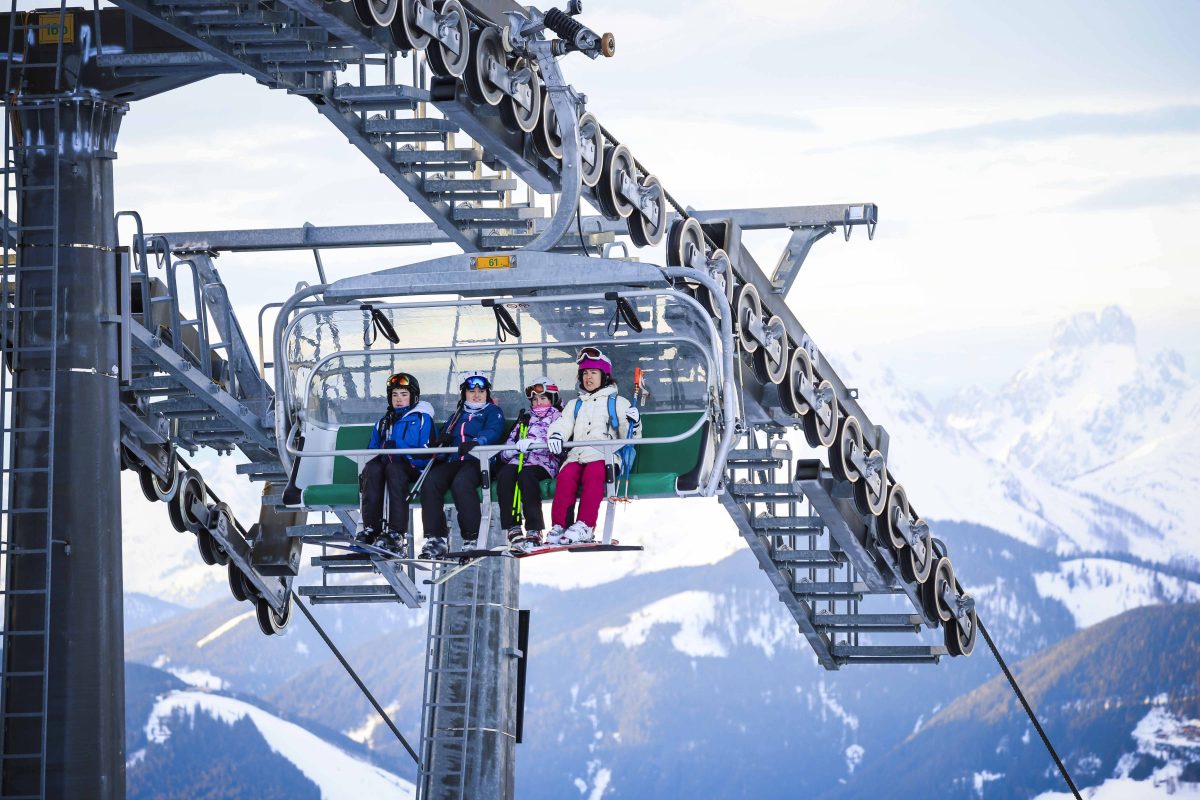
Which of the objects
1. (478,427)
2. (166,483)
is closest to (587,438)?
(478,427)

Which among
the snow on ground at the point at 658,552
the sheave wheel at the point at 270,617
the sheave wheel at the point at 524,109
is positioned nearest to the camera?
the sheave wheel at the point at 524,109

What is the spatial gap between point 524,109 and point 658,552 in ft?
352

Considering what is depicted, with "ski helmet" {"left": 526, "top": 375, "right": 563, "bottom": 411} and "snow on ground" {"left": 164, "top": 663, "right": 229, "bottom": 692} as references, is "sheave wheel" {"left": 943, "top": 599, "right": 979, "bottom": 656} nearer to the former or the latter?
"ski helmet" {"left": 526, "top": 375, "right": 563, "bottom": 411}

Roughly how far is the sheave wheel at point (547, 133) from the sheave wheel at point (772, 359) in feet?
8.03

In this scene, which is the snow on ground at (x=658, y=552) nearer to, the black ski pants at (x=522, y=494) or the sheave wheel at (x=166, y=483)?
the sheave wheel at (x=166, y=483)

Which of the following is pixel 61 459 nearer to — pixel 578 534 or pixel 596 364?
pixel 596 364

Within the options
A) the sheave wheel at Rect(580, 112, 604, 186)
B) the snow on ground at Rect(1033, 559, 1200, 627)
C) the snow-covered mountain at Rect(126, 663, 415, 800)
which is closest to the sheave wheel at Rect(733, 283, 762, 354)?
the sheave wheel at Rect(580, 112, 604, 186)

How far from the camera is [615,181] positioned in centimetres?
1561

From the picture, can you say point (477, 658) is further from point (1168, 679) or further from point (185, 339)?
point (1168, 679)

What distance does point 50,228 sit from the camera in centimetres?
1600

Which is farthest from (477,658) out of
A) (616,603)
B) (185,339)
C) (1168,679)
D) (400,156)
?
(616,603)

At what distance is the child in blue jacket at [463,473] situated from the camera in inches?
528

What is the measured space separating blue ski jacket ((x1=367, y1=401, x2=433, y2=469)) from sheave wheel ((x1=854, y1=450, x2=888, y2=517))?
19.2 ft

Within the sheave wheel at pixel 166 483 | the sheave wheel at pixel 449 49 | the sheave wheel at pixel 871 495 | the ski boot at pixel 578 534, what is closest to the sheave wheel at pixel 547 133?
the sheave wheel at pixel 449 49
